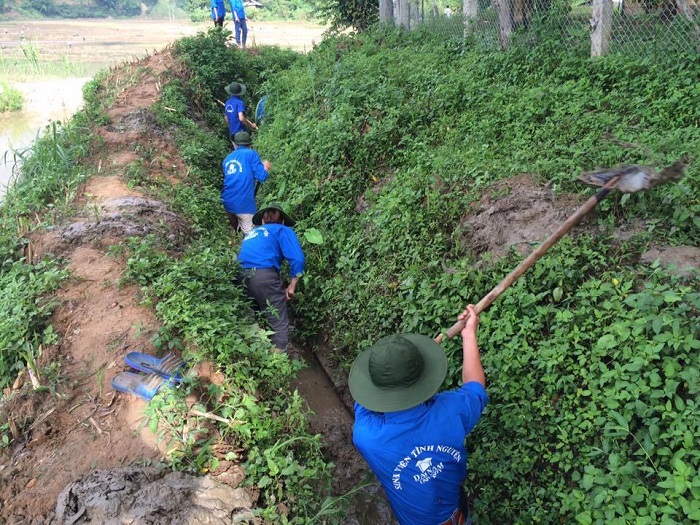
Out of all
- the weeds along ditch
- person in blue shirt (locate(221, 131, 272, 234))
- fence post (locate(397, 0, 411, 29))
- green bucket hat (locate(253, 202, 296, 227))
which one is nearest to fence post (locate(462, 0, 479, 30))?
the weeds along ditch

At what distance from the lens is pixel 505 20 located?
7.57 meters

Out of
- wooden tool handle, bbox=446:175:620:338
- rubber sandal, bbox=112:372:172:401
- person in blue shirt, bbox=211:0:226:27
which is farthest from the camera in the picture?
person in blue shirt, bbox=211:0:226:27

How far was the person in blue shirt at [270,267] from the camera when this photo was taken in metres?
4.84

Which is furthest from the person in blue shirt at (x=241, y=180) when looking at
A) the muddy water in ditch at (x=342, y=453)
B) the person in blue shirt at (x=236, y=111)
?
the person in blue shirt at (x=236, y=111)

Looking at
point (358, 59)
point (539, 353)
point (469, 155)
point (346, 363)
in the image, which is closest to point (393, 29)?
point (358, 59)

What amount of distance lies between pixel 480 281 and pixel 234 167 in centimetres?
401

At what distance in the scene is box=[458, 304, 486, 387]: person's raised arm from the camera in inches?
115

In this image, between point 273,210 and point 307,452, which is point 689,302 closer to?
point 307,452

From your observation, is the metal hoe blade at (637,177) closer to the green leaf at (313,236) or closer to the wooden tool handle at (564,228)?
the wooden tool handle at (564,228)

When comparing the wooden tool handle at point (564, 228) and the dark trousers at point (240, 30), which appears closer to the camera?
the wooden tool handle at point (564, 228)

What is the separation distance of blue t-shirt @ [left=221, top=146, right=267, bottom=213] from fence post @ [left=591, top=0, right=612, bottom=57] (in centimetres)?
452

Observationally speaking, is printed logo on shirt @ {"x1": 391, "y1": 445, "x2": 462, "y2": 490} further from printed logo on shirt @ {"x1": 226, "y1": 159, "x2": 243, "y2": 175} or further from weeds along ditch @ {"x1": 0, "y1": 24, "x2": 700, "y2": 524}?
printed logo on shirt @ {"x1": 226, "y1": 159, "x2": 243, "y2": 175}

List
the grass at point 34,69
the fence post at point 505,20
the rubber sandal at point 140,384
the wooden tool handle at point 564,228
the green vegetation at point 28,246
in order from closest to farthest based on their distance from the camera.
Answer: the wooden tool handle at point 564,228 → the rubber sandal at point 140,384 → the green vegetation at point 28,246 → the fence post at point 505,20 → the grass at point 34,69

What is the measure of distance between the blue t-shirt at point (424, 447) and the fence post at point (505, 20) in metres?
6.46
